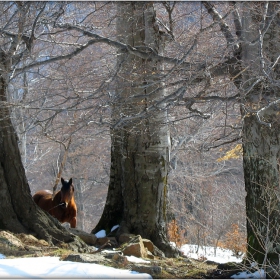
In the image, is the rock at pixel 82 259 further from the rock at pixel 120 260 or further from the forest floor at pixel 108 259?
the rock at pixel 120 260

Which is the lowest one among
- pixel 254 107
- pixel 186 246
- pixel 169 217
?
pixel 186 246

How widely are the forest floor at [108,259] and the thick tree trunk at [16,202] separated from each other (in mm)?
329

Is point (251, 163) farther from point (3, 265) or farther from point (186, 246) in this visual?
point (186, 246)

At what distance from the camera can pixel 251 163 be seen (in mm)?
7523

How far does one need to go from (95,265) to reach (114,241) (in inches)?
136

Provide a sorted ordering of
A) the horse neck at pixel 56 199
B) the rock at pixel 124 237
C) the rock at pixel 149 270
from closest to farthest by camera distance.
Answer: the rock at pixel 149 270, the rock at pixel 124 237, the horse neck at pixel 56 199

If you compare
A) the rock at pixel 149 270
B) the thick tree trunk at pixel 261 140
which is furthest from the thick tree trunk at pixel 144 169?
the rock at pixel 149 270

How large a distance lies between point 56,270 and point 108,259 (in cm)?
119

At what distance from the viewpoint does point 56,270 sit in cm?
567

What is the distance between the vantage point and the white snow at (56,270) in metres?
5.53

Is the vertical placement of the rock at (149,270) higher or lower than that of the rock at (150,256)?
higher

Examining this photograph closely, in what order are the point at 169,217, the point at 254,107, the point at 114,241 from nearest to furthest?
the point at 254,107
the point at 114,241
the point at 169,217

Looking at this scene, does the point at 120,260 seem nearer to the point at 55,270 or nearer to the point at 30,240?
the point at 55,270

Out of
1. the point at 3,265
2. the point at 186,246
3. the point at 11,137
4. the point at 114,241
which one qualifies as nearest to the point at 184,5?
the point at 11,137
